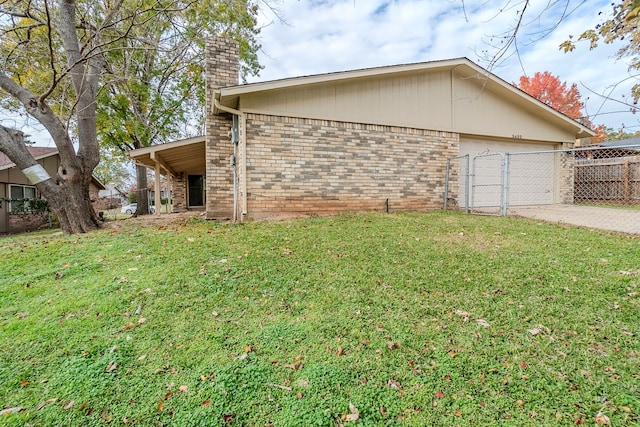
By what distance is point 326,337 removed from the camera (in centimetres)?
249

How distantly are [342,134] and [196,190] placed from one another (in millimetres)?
11918

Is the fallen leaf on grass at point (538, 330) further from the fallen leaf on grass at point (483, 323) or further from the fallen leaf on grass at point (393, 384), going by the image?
the fallen leaf on grass at point (393, 384)

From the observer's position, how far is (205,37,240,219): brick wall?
7.53 metres

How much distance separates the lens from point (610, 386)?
1.90 meters

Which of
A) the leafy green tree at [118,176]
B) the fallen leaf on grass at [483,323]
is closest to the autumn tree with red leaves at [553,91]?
the fallen leaf on grass at [483,323]

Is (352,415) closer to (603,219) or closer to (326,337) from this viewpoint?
(326,337)

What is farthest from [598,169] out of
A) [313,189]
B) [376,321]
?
[376,321]

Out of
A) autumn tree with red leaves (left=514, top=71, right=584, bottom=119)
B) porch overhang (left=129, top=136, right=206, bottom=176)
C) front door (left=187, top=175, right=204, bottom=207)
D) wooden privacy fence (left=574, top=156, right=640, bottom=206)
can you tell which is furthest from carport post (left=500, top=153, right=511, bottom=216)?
autumn tree with red leaves (left=514, top=71, right=584, bottom=119)

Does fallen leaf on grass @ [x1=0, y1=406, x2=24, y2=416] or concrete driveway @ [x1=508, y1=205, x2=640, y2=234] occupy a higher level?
concrete driveway @ [x1=508, y1=205, x2=640, y2=234]

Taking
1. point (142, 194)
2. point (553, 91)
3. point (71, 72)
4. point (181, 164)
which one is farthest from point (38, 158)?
point (553, 91)

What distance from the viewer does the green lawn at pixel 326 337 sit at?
6.01 ft

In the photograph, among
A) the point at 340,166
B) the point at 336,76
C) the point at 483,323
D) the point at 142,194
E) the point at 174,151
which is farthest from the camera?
the point at 142,194

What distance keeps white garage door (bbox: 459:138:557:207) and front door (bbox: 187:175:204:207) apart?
13.5 m

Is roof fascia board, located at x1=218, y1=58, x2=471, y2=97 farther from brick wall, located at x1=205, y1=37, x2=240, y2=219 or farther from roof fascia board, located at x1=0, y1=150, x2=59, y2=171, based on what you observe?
roof fascia board, located at x1=0, y1=150, x2=59, y2=171
